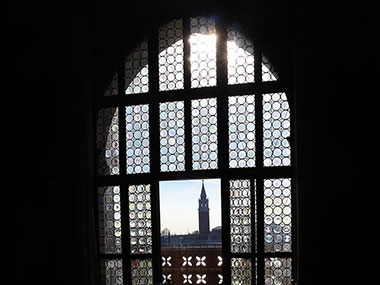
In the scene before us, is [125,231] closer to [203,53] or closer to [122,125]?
[122,125]

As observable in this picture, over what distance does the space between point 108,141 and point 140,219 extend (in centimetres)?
85

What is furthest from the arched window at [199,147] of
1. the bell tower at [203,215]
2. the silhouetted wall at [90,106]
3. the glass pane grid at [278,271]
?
the bell tower at [203,215]

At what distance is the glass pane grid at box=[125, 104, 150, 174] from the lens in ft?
10.1

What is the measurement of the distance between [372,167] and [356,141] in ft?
0.71

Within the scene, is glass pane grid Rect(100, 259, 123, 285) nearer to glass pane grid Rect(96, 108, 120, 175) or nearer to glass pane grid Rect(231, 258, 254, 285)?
glass pane grid Rect(96, 108, 120, 175)

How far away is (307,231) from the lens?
238 centimetres

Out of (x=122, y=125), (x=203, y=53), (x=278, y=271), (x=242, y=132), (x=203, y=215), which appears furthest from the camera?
(x=203, y=215)

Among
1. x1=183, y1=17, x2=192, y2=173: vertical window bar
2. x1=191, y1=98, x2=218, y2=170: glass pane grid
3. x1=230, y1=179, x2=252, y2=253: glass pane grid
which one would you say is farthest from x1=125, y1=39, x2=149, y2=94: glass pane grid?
x1=230, y1=179, x2=252, y2=253: glass pane grid

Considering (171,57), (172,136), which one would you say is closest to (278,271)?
(172,136)

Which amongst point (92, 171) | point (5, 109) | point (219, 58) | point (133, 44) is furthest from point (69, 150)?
point (219, 58)

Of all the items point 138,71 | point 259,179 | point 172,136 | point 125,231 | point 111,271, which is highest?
point 138,71

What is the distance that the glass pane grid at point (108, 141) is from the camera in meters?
3.15

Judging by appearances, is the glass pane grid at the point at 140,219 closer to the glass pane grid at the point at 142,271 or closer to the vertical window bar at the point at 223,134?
the glass pane grid at the point at 142,271

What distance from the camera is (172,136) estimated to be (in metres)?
3.03
